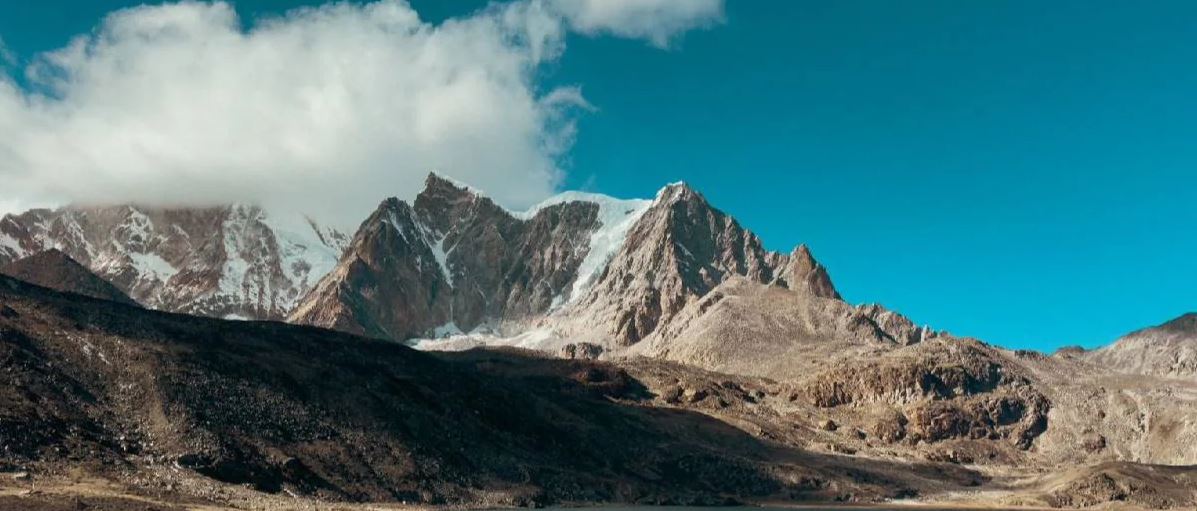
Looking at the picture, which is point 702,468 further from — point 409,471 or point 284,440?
point 284,440

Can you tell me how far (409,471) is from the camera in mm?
128875

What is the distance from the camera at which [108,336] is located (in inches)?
4993

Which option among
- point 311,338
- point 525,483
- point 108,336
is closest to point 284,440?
point 108,336

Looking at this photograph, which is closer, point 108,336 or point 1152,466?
point 108,336

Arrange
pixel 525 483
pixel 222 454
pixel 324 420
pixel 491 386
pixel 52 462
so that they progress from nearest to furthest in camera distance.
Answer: pixel 52 462, pixel 222 454, pixel 324 420, pixel 525 483, pixel 491 386

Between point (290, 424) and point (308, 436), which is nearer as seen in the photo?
point (308, 436)

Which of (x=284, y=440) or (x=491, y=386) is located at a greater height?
(x=491, y=386)

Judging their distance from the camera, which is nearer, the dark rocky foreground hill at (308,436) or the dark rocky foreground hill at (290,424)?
the dark rocky foreground hill at (308,436)

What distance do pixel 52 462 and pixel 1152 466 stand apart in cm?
17282

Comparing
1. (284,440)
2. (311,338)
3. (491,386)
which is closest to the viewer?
(284,440)

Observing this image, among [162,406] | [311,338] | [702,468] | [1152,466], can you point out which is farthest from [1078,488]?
[162,406]

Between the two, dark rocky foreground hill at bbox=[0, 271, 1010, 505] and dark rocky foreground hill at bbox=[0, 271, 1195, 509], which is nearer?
dark rocky foreground hill at bbox=[0, 271, 1195, 509]

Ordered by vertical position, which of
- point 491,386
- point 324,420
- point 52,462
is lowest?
point 52,462

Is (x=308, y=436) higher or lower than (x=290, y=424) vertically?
lower
